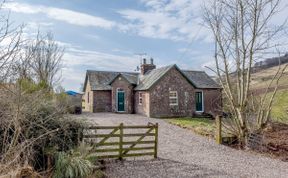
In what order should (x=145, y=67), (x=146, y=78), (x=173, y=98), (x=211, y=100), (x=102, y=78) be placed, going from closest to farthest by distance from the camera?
(x=173, y=98) → (x=146, y=78) → (x=211, y=100) → (x=145, y=67) → (x=102, y=78)

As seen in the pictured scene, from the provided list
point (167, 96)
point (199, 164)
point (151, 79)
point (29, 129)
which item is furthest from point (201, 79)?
point (29, 129)

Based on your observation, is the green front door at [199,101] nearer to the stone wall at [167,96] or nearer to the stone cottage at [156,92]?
the stone cottage at [156,92]

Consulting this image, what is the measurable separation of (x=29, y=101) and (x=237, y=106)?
8674mm

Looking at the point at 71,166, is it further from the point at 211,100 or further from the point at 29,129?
the point at 211,100

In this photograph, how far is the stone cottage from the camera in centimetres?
2342

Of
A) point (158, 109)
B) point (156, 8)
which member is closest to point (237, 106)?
point (156, 8)

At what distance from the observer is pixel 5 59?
609cm

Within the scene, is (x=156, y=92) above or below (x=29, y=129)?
above

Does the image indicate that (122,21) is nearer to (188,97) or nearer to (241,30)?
(241,30)

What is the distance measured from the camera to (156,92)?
76.1 feet

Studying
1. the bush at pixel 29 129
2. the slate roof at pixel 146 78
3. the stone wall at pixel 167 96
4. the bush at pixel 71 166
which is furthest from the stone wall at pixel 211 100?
the bush at pixel 71 166

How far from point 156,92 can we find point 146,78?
3016mm

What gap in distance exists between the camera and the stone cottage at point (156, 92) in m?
23.4

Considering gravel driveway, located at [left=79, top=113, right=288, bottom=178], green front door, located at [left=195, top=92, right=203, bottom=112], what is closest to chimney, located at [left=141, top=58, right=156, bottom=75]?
green front door, located at [left=195, top=92, right=203, bottom=112]
